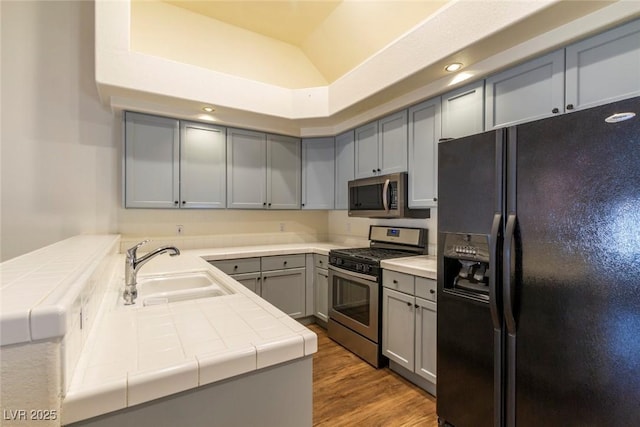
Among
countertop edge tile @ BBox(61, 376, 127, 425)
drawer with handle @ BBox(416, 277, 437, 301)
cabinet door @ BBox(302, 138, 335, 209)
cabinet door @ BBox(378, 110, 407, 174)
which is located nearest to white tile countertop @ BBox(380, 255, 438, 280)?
drawer with handle @ BBox(416, 277, 437, 301)

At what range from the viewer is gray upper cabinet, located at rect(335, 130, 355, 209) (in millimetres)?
3412

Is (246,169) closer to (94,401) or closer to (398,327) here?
(398,327)

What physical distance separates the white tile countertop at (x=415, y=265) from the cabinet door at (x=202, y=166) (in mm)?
1877

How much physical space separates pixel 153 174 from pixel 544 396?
10.6 ft

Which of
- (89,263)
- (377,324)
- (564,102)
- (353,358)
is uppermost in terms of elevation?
(564,102)

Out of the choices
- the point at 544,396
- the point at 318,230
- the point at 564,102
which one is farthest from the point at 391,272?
the point at 318,230

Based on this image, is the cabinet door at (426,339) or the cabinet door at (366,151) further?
the cabinet door at (366,151)

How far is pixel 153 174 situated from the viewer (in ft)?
9.53

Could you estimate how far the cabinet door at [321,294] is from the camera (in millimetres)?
3291

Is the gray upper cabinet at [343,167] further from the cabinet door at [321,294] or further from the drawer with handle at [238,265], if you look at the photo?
the drawer with handle at [238,265]

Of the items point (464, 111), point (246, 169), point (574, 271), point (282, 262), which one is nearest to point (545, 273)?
point (574, 271)

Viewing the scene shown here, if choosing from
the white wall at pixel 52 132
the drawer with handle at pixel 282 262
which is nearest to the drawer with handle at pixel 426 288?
the drawer with handle at pixel 282 262

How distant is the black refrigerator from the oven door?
82 centimetres

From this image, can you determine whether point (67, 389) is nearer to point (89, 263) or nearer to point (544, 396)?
point (89, 263)
